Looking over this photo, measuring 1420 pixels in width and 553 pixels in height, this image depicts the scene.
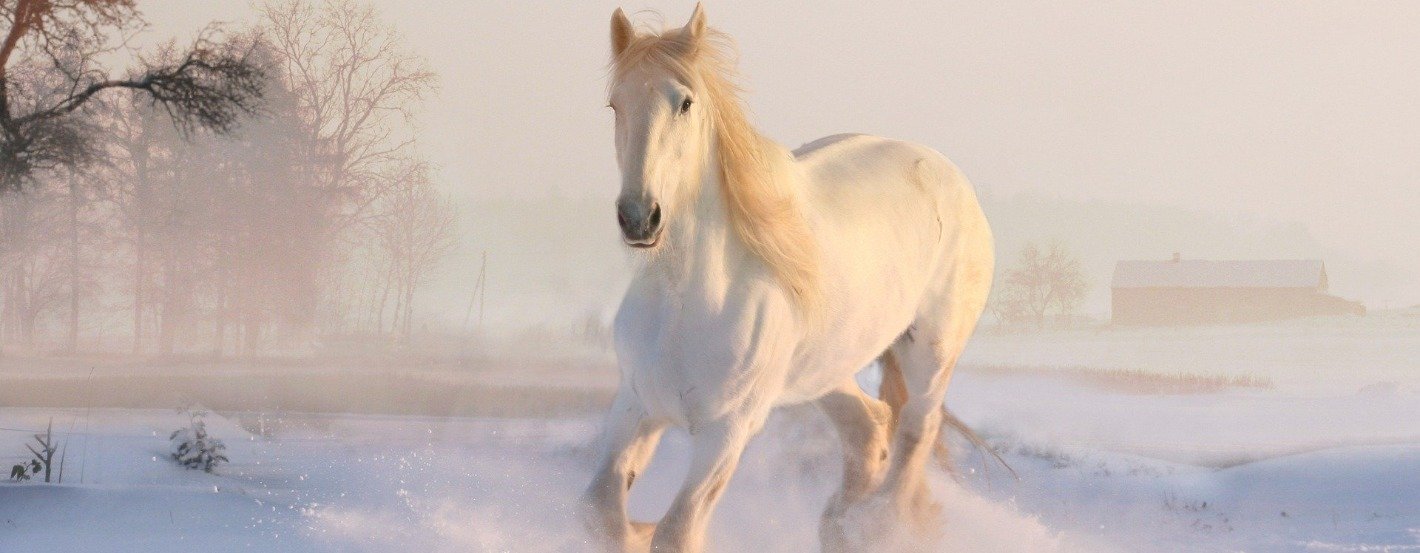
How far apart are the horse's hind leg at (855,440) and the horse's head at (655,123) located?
2.08 m

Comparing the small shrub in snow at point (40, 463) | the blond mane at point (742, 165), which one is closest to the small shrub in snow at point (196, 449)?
the small shrub in snow at point (40, 463)

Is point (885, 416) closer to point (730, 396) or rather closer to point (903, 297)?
point (903, 297)

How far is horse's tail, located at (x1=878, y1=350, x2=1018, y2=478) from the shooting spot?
6.27 meters

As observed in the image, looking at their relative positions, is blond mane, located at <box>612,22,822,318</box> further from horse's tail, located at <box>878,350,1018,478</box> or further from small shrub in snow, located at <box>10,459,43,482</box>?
small shrub in snow, located at <box>10,459,43,482</box>

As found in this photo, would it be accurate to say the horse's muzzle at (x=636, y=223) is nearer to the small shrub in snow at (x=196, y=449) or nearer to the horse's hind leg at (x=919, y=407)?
the horse's hind leg at (x=919, y=407)

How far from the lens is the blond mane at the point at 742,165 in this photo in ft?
13.3

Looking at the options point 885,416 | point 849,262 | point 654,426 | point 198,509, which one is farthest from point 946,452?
point 198,509

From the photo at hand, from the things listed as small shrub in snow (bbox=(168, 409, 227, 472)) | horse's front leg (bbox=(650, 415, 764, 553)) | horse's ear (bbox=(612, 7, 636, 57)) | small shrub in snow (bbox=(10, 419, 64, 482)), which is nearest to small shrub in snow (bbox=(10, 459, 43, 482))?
small shrub in snow (bbox=(10, 419, 64, 482))

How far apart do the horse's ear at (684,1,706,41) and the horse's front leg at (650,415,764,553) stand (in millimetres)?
1283

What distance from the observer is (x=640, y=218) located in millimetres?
3666

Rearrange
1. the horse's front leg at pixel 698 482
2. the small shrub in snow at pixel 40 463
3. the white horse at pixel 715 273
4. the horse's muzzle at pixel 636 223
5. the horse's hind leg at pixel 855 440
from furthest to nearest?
the small shrub in snow at pixel 40 463, the horse's hind leg at pixel 855 440, the horse's front leg at pixel 698 482, the white horse at pixel 715 273, the horse's muzzle at pixel 636 223

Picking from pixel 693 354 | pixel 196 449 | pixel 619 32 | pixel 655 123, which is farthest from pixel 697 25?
pixel 196 449

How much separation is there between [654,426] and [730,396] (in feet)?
1.36

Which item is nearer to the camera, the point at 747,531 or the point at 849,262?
the point at 849,262
